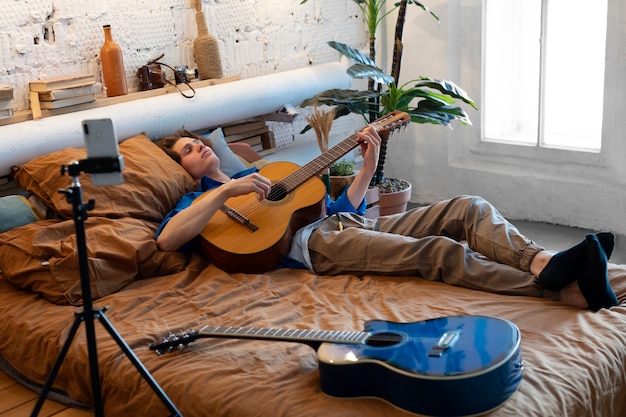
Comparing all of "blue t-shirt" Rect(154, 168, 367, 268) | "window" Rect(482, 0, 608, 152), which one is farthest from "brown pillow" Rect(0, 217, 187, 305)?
"window" Rect(482, 0, 608, 152)

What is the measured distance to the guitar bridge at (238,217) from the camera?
2859 mm

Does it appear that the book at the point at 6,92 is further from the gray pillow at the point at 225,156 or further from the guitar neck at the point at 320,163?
the guitar neck at the point at 320,163

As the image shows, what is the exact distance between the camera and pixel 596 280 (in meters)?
2.27

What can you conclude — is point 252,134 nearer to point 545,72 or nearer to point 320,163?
point 320,163

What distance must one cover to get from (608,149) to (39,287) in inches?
114

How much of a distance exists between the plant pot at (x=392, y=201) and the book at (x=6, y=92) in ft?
6.04

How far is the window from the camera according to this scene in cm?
417

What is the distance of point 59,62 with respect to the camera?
3.39 m

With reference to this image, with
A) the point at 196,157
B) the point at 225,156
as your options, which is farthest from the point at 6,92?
the point at 225,156

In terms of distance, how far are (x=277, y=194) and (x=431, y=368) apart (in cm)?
129

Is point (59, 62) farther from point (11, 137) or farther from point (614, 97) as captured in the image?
point (614, 97)

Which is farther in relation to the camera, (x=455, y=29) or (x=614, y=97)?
(x=455, y=29)

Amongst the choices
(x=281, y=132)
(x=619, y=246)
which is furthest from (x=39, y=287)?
(x=619, y=246)

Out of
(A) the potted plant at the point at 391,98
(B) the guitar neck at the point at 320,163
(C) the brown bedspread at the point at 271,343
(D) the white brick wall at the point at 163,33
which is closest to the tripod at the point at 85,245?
(C) the brown bedspread at the point at 271,343
